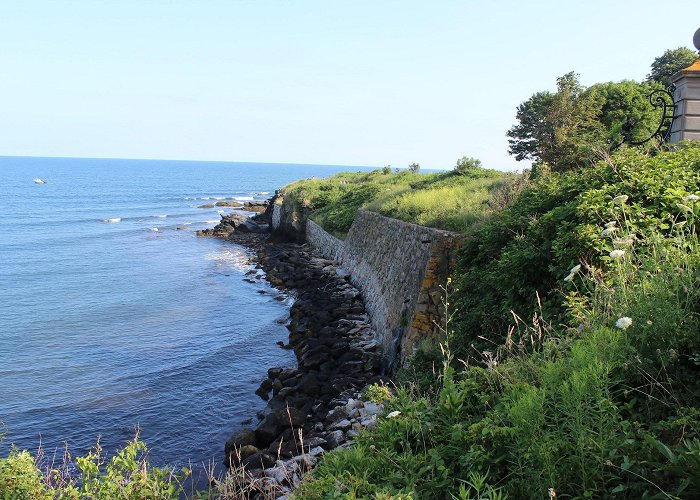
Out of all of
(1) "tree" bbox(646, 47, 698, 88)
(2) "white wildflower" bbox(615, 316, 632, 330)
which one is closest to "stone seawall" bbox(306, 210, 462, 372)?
(2) "white wildflower" bbox(615, 316, 632, 330)

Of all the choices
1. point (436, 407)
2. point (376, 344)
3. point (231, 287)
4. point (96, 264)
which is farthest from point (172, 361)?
point (96, 264)

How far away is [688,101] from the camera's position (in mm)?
8242

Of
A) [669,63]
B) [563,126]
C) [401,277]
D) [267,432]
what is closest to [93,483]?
[267,432]

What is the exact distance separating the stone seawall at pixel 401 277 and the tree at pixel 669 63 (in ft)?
76.0

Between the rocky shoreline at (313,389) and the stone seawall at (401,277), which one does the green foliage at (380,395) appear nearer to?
the rocky shoreline at (313,389)

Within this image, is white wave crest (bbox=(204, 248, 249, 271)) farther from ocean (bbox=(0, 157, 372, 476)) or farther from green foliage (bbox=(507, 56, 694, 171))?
green foliage (bbox=(507, 56, 694, 171))

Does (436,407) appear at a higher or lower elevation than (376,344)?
higher

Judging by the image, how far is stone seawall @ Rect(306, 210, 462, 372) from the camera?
455 inches

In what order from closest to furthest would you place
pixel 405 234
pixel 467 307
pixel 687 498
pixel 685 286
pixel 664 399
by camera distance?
pixel 687 498
pixel 664 399
pixel 685 286
pixel 467 307
pixel 405 234

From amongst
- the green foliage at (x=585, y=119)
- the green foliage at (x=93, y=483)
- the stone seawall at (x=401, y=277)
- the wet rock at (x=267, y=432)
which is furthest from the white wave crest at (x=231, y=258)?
the green foliage at (x=93, y=483)

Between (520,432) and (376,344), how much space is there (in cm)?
1132

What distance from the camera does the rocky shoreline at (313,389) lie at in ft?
28.1

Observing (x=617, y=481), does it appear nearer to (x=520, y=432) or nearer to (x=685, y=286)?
(x=520, y=432)

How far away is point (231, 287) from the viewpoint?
26.5 metres
